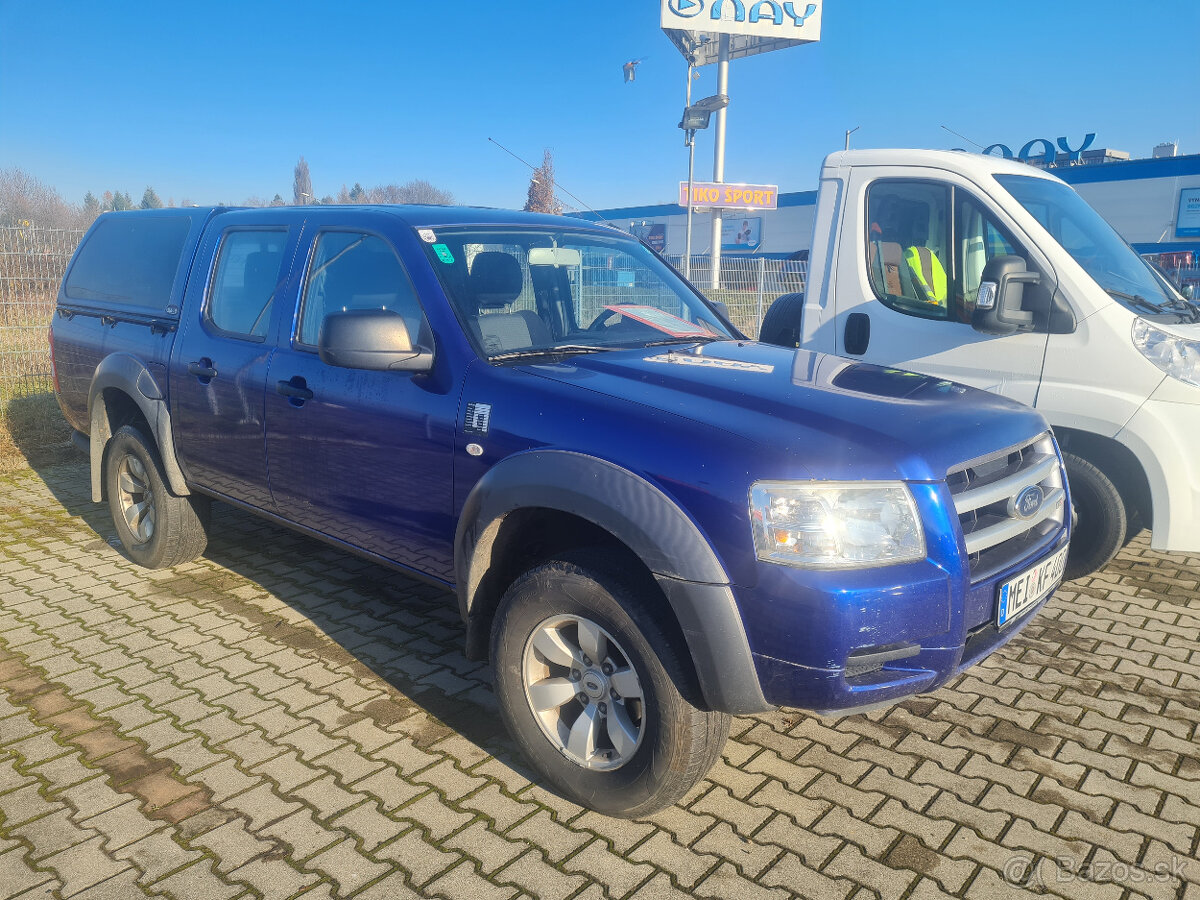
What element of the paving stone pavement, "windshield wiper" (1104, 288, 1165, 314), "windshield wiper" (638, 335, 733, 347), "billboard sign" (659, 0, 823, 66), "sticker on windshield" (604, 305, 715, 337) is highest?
"billboard sign" (659, 0, 823, 66)

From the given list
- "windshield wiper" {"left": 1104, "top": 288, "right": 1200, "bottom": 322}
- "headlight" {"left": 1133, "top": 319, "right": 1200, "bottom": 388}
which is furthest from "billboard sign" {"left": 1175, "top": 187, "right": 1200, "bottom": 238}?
"headlight" {"left": 1133, "top": 319, "right": 1200, "bottom": 388}

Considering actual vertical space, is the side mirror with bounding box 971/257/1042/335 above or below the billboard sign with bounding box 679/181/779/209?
below

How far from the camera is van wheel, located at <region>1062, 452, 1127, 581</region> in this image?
441 centimetres

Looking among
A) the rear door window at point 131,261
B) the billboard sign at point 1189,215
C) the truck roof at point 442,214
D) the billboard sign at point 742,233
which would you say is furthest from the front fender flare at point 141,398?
the billboard sign at point 742,233

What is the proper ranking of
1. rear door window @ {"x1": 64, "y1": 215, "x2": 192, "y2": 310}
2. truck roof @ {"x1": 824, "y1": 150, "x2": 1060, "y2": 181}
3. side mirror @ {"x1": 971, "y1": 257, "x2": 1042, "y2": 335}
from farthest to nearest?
1. truck roof @ {"x1": 824, "y1": 150, "x2": 1060, "y2": 181}
2. rear door window @ {"x1": 64, "y1": 215, "x2": 192, "y2": 310}
3. side mirror @ {"x1": 971, "y1": 257, "x2": 1042, "y2": 335}

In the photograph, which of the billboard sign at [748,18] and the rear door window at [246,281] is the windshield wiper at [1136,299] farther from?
the billboard sign at [748,18]

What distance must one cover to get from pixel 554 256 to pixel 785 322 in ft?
8.70

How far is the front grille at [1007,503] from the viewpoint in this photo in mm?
2543

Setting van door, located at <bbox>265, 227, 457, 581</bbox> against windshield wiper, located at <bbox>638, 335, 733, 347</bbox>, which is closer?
van door, located at <bbox>265, 227, 457, 581</bbox>

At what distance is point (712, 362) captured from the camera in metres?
3.21

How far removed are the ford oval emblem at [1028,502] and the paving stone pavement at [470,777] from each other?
3.04 feet

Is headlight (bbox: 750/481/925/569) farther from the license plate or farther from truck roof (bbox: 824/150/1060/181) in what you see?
truck roof (bbox: 824/150/1060/181)

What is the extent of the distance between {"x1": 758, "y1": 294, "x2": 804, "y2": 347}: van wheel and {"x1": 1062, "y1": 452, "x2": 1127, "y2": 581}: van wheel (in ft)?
6.35

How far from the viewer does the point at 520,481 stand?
2703 millimetres
